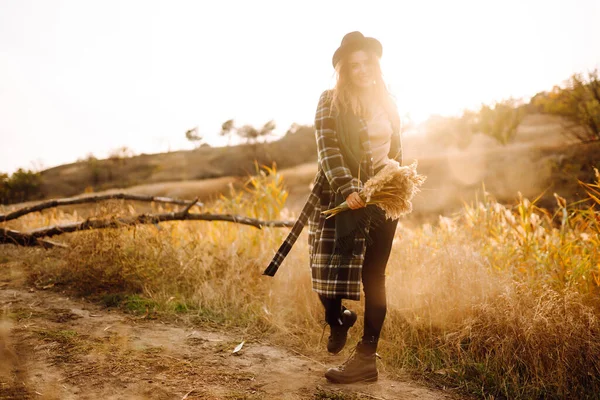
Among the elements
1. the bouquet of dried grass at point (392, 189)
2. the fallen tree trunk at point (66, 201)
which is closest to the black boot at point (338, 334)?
the bouquet of dried grass at point (392, 189)

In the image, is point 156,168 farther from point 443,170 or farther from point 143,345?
point 143,345

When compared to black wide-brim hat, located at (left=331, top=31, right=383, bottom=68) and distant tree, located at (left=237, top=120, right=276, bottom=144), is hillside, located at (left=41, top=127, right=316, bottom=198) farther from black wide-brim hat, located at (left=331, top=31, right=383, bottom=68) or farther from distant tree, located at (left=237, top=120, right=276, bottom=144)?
black wide-brim hat, located at (left=331, top=31, right=383, bottom=68)

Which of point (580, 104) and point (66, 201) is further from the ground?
point (580, 104)

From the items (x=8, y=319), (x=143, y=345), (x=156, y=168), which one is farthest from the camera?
(x=156, y=168)

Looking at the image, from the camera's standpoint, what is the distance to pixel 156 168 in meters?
47.0

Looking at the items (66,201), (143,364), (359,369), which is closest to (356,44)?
(359,369)

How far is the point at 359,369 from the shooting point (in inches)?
106

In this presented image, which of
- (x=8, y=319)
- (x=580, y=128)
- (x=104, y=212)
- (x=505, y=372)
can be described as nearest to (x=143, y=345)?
(x=8, y=319)

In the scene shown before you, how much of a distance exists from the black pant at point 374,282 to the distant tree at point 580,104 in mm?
24467

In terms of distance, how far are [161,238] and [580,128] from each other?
30396 millimetres

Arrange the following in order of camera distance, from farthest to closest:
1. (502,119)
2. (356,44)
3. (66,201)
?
(502,119)
(66,201)
(356,44)

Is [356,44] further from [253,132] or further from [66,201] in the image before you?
[253,132]

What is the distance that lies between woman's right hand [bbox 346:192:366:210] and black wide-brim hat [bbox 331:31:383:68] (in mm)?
914

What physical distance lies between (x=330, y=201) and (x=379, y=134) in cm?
54
